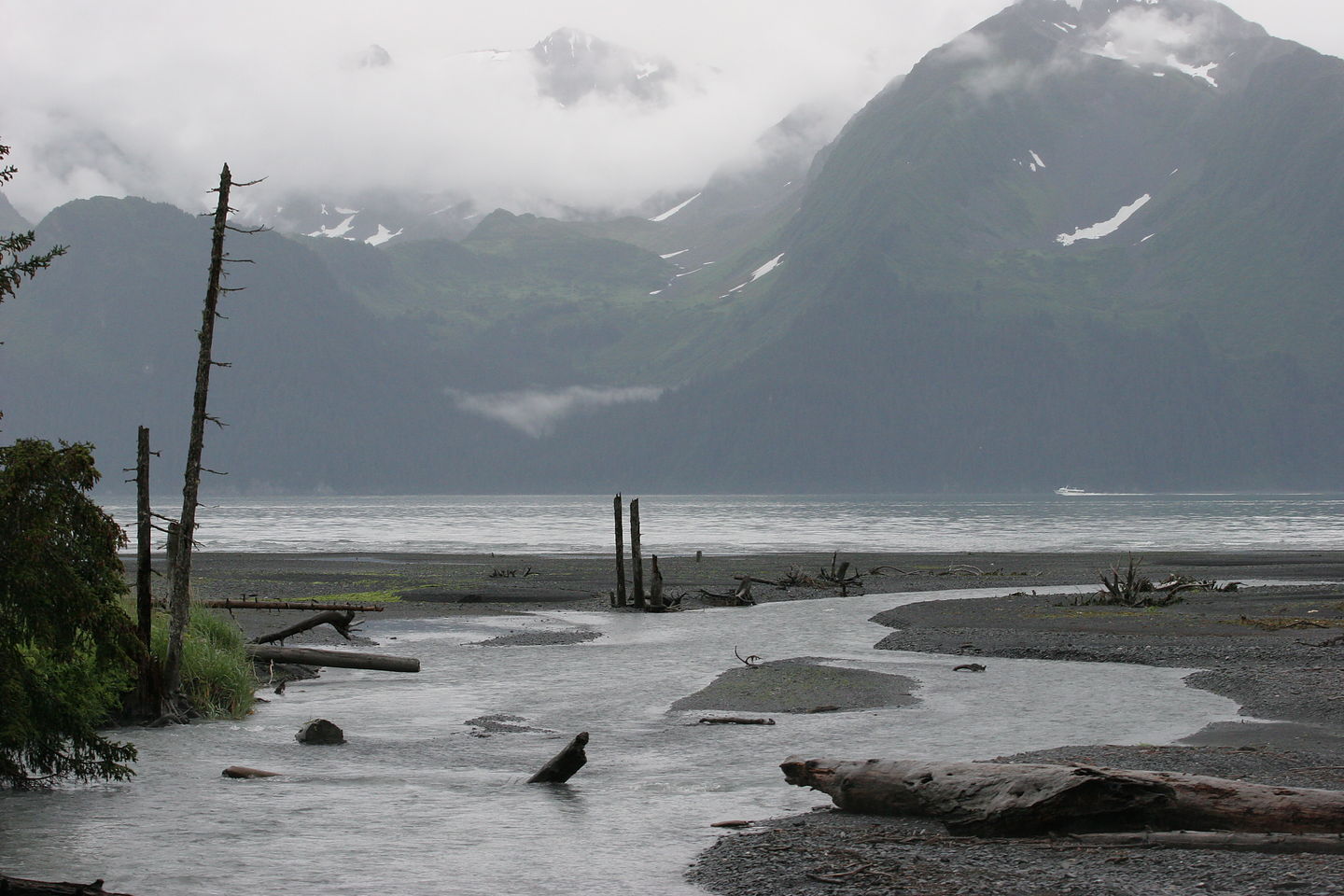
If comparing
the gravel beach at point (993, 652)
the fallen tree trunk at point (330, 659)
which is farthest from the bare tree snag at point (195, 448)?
the gravel beach at point (993, 652)

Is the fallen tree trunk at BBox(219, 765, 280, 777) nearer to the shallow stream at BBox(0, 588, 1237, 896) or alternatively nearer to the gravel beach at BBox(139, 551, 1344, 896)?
the shallow stream at BBox(0, 588, 1237, 896)

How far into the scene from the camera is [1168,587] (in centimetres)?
4762

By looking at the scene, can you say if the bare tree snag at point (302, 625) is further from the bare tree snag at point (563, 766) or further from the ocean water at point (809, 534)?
the ocean water at point (809, 534)

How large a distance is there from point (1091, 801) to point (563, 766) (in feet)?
23.9

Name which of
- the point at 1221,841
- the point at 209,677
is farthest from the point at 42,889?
the point at 209,677

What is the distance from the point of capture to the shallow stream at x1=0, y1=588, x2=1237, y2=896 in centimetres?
1366

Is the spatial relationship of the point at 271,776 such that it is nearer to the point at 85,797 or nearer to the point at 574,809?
the point at 85,797

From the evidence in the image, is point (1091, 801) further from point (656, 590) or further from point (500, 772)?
point (656, 590)

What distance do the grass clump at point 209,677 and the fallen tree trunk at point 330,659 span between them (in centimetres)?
420

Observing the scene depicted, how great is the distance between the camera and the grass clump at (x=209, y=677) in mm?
23297

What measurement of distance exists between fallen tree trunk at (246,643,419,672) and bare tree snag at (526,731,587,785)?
12.6 m

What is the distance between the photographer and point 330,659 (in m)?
29.3

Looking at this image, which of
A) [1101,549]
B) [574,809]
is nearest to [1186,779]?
[574,809]

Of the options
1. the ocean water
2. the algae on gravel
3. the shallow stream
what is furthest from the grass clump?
the ocean water
